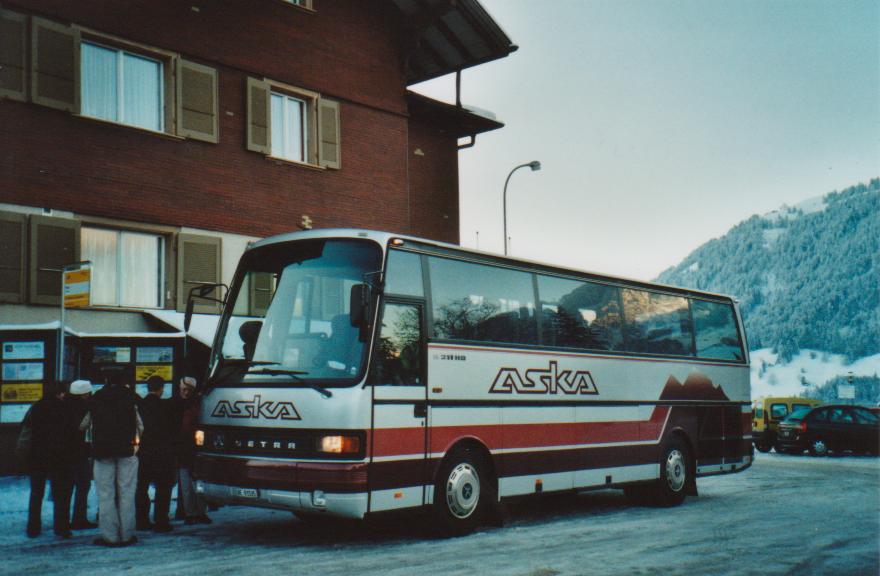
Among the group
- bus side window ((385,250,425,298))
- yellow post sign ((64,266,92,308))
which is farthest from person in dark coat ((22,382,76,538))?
bus side window ((385,250,425,298))

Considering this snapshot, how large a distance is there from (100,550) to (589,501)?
25.5ft

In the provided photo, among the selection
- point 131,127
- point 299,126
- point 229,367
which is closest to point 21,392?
point 131,127

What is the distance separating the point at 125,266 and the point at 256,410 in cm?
927

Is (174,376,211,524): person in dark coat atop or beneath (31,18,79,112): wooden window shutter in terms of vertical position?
beneath

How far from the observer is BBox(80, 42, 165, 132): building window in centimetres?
1723

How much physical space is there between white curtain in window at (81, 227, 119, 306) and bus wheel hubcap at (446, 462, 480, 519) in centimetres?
949

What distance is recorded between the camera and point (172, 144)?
18.4 meters

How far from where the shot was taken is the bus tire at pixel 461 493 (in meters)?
10.1

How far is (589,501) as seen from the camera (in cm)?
1473

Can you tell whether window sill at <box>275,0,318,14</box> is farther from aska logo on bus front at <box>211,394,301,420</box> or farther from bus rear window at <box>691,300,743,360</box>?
aska logo on bus front at <box>211,394,301,420</box>

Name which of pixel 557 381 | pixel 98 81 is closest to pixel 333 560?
pixel 557 381

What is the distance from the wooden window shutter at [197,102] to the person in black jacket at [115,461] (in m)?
9.61

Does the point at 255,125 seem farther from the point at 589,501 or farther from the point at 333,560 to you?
the point at 333,560

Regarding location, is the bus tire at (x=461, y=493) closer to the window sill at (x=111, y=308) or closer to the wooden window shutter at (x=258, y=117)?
the window sill at (x=111, y=308)
